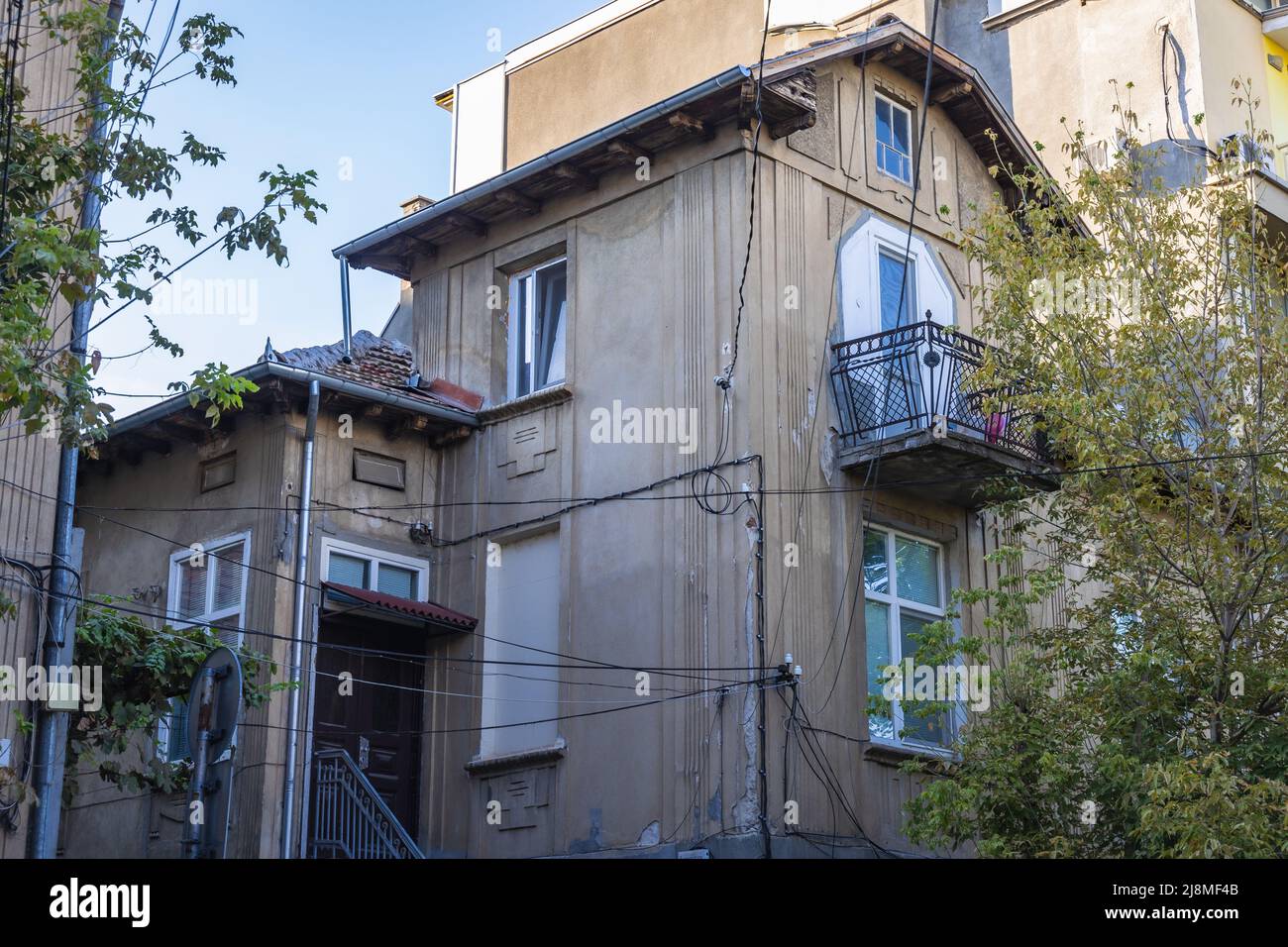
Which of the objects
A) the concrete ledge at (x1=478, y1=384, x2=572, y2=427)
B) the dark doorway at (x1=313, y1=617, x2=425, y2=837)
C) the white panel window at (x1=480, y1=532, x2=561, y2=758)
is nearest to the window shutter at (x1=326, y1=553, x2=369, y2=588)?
the dark doorway at (x1=313, y1=617, x2=425, y2=837)

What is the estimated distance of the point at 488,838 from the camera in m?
16.2

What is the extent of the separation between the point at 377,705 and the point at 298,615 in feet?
4.97

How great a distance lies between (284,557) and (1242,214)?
9506 mm

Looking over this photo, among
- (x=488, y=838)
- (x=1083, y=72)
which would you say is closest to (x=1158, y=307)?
(x=488, y=838)

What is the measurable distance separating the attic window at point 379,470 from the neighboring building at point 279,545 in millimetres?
18

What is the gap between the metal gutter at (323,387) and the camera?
16047 millimetres

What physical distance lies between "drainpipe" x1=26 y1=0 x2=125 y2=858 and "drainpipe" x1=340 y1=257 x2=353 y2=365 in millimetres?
6197

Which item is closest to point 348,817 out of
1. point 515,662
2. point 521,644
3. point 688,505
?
point 515,662

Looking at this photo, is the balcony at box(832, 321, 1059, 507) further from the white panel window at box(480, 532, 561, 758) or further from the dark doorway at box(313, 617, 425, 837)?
the dark doorway at box(313, 617, 425, 837)

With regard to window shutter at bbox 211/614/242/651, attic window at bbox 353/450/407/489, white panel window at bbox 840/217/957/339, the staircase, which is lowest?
the staircase

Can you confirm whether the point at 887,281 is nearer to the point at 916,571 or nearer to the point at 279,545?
the point at 916,571

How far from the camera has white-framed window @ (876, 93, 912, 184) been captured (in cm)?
1794

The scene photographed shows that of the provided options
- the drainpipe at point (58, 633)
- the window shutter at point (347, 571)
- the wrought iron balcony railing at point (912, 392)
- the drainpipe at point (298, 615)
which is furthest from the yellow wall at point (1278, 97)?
the drainpipe at point (58, 633)

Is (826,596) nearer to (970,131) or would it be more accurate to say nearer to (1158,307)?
(1158,307)
